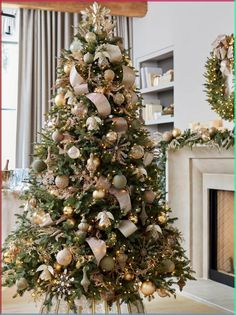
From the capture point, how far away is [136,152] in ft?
9.72

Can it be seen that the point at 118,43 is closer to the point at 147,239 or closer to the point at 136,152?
the point at 136,152

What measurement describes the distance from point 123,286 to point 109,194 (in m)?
0.48

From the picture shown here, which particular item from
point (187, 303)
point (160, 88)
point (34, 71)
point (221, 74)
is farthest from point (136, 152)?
point (34, 71)

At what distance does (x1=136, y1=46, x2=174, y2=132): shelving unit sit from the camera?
5.92 m

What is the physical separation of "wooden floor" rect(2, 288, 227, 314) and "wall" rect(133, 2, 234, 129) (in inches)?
68.3

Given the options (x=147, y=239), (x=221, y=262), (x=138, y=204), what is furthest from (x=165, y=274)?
(x=221, y=262)

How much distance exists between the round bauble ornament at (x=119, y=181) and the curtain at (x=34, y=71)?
3.57 meters

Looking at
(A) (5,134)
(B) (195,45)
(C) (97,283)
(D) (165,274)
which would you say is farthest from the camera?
(A) (5,134)

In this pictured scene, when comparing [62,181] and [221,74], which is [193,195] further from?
[62,181]

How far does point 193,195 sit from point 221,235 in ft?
Answer: 1.36

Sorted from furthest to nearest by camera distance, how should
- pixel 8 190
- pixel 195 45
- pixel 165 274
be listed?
1. pixel 195 45
2. pixel 8 190
3. pixel 165 274

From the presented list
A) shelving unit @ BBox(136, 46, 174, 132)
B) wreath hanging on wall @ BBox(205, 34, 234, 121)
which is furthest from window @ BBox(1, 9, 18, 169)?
wreath hanging on wall @ BBox(205, 34, 234, 121)

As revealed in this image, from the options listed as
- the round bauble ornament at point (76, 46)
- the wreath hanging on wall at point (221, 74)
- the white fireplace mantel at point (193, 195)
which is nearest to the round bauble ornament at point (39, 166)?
the round bauble ornament at point (76, 46)

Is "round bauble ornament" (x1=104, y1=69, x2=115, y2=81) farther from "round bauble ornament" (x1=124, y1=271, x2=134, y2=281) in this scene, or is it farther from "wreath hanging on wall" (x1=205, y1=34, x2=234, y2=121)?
"wreath hanging on wall" (x1=205, y1=34, x2=234, y2=121)
